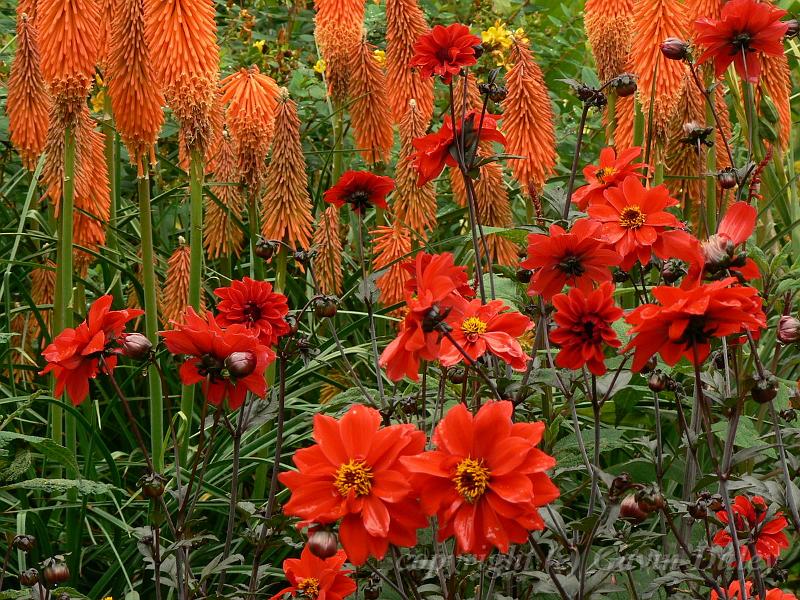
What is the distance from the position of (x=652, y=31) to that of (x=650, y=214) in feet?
6.95

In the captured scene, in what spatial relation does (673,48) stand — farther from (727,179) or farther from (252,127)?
(252,127)

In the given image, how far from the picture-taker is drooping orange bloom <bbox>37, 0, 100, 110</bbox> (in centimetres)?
338

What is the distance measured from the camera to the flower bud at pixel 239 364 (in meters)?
2.04

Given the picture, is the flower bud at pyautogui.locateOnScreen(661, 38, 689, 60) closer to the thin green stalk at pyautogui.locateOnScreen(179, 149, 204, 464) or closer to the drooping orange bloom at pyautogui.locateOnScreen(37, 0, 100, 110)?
the thin green stalk at pyautogui.locateOnScreen(179, 149, 204, 464)

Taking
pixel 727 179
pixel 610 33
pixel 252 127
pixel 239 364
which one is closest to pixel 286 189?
pixel 252 127

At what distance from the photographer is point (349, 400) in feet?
9.56

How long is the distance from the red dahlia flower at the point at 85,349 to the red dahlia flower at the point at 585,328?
35.5 inches

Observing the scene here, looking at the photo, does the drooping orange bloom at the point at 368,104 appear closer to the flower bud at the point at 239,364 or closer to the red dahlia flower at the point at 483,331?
the red dahlia flower at the point at 483,331

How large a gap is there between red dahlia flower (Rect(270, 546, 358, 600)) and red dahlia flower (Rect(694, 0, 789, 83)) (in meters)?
1.41

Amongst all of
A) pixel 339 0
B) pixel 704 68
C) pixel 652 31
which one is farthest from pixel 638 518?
pixel 339 0

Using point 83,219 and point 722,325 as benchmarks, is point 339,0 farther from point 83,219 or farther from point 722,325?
point 722,325

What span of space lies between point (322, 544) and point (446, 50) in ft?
4.35

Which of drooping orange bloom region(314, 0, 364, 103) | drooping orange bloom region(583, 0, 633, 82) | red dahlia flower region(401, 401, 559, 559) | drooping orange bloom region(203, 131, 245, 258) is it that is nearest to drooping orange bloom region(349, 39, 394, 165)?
drooping orange bloom region(314, 0, 364, 103)

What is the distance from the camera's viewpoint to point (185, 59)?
11.5 ft
